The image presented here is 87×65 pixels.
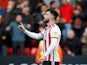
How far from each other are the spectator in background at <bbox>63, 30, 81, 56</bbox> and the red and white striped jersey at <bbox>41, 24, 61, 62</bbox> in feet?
17.4

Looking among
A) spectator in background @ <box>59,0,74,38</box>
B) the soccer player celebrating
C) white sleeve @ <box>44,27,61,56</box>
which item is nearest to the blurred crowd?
spectator in background @ <box>59,0,74,38</box>

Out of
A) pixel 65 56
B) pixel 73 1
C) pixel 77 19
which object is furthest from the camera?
pixel 73 1

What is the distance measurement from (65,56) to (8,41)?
1906 millimetres

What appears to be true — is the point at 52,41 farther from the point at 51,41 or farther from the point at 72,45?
the point at 72,45

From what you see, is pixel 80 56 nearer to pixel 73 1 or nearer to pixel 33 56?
pixel 33 56

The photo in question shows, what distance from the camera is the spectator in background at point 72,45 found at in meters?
12.4

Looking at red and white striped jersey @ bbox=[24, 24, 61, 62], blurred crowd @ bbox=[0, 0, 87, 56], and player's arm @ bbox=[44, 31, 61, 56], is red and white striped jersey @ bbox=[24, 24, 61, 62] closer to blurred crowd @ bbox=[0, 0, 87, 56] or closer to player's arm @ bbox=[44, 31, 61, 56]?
player's arm @ bbox=[44, 31, 61, 56]

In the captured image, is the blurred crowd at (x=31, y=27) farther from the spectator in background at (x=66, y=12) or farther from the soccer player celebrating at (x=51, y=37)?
the soccer player celebrating at (x=51, y=37)

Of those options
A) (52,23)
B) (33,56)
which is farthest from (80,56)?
(52,23)

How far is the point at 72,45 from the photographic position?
12.4m

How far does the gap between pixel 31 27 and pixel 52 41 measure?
5590 millimetres

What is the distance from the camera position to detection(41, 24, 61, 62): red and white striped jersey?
6.86m

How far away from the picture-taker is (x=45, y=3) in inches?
521

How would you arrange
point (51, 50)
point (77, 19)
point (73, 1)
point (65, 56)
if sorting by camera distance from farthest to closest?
point (73, 1), point (77, 19), point (65, 56), point (51, 50)
